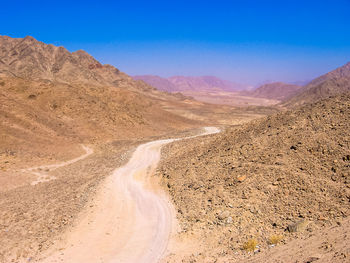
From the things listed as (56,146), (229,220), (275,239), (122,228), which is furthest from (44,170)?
(275,239)

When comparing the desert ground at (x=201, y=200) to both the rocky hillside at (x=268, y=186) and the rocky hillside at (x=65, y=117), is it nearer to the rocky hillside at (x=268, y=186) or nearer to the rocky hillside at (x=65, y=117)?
the rocky hillside at (x=268, y=186)

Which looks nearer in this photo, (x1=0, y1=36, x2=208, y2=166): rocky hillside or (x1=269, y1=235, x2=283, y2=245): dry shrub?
(x1=269, y1=235, x2=283, y2=245): dry shrub

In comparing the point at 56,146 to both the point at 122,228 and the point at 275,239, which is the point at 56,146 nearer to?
the point at 122,228

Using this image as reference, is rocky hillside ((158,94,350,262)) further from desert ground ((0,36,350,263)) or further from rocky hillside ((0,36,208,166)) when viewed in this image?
rocky hillside ((0,36,208,166))

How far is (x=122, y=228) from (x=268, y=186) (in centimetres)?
810

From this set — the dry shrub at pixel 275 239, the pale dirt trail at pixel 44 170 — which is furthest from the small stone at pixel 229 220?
the pale dirt trail at pixel 44 170

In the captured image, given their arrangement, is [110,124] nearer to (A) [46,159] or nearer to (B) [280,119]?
(A) [46,159]

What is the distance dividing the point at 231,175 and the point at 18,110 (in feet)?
123

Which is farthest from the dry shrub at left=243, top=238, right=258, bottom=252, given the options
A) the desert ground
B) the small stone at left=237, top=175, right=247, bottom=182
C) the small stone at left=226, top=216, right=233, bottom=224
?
the small stone at left=237, top=175, right=247, bottom=182

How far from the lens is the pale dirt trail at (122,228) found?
12.8 m

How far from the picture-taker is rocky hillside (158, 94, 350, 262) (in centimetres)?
1230

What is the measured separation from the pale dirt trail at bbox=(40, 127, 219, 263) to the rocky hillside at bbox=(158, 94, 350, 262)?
105 cm

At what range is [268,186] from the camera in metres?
15.0

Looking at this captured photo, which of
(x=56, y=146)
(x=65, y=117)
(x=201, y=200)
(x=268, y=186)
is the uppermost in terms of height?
(x=65, y=117)
